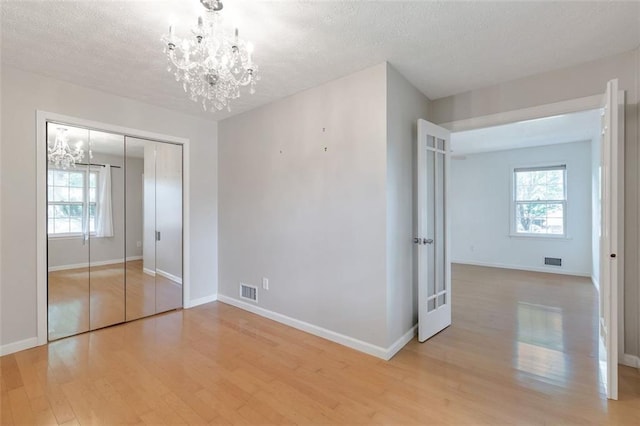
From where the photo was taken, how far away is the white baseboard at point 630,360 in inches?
96.7

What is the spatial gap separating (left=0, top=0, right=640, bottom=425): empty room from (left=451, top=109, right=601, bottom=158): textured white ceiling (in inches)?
7.2

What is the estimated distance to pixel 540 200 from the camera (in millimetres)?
6234

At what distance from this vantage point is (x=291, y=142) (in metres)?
3.41

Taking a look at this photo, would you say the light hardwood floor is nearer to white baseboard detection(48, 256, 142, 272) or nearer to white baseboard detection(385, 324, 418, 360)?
white baseboard detection(385, 324, 418, 360)

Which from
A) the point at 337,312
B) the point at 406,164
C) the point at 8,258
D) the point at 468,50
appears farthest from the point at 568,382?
the point at 8,258

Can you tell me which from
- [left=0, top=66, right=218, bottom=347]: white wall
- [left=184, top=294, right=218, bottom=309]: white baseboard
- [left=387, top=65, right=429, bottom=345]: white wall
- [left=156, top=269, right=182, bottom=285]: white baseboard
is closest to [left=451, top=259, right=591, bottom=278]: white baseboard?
[left=387, top=65, right=429, bottom=345]: white wall

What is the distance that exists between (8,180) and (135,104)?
4.72 ft

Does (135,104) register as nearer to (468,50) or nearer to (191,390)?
(191,390)

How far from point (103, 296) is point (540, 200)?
7.73 meters

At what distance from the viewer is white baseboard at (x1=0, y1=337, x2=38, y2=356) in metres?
2.67

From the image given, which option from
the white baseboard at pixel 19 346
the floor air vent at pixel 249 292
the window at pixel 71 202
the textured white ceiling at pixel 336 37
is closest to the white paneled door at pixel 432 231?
the textured white ceiling at pixel 336 37

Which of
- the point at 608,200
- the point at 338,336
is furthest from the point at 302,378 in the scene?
the point at 608,200

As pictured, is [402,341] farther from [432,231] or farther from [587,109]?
[587,109]

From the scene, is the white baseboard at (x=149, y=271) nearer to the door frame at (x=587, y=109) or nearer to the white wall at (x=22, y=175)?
the white wall at (x=22, y=175)
